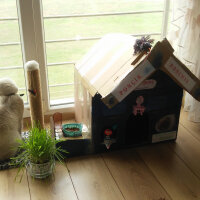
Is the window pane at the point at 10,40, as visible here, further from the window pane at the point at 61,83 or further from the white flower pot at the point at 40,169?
the white flower pot at the point at 40,169

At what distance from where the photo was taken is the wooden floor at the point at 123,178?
56.1 inches

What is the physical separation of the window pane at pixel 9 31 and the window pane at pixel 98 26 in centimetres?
18

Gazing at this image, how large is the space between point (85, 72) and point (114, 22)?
0.58 meters

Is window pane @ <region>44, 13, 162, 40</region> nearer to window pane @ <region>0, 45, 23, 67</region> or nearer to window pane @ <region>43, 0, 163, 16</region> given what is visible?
window pane @ <region>43, 0, 163, 16</region>

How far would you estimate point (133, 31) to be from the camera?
2109mm

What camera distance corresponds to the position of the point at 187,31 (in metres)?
1.78

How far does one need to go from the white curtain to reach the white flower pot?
3.08 feet

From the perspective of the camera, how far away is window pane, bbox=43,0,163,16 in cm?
182

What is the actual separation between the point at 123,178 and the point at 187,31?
0.89 meters

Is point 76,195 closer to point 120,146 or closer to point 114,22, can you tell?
point 120,146

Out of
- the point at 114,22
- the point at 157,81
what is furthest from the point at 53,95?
the point at 157,81

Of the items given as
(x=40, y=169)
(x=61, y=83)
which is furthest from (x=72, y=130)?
(x=61, y=83)

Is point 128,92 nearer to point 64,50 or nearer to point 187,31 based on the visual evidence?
point 187,31

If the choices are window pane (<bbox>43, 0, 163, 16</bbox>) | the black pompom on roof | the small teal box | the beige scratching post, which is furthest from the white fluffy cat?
the black pompom on roof
